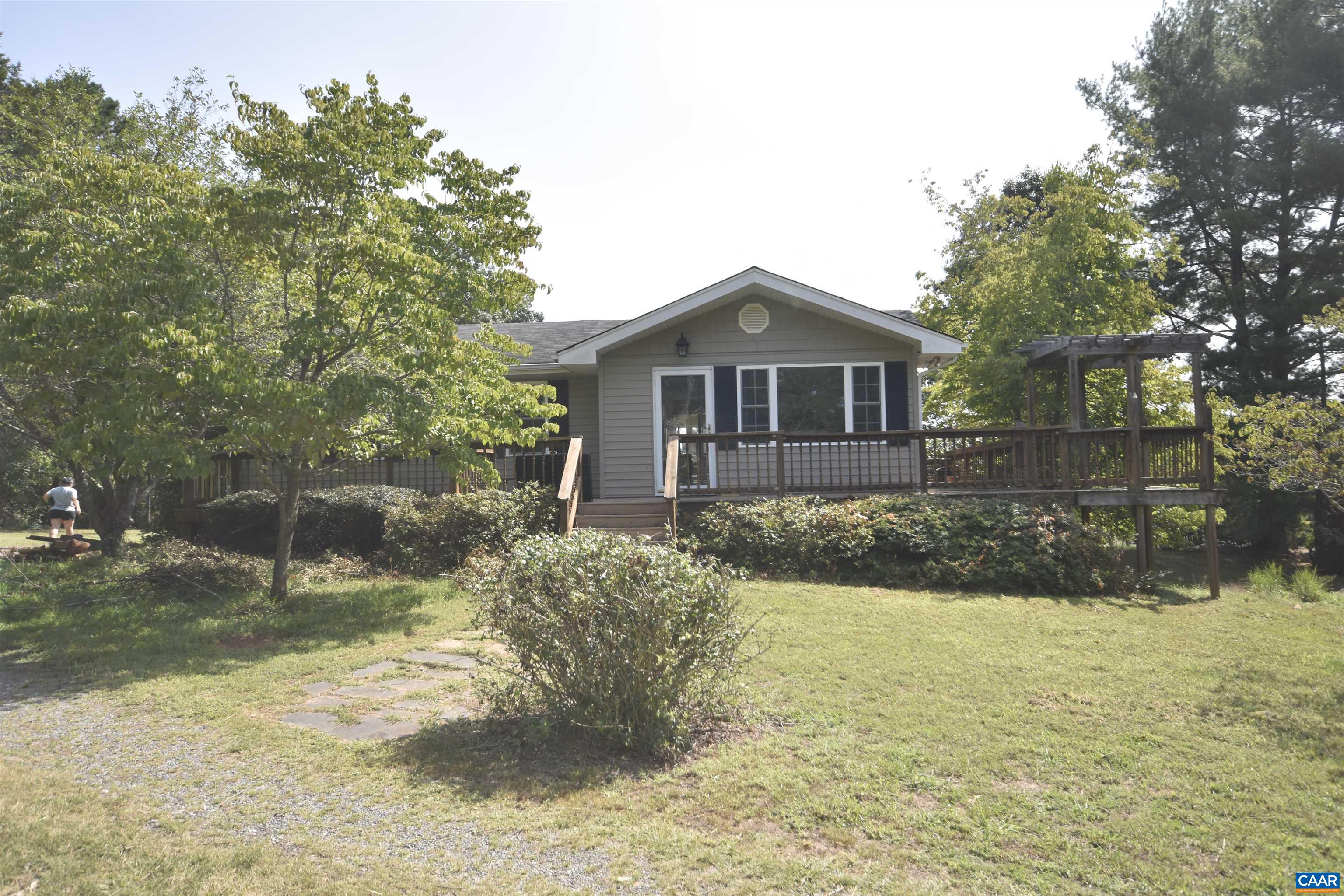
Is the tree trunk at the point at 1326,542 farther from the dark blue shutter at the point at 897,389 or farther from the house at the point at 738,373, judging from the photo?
the house at the point at 738,373

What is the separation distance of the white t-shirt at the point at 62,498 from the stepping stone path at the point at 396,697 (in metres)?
10.3

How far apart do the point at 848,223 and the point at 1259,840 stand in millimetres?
16972

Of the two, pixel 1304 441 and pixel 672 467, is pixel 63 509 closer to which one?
pixel 672 467

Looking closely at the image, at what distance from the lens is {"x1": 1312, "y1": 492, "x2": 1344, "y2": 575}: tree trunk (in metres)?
20.2

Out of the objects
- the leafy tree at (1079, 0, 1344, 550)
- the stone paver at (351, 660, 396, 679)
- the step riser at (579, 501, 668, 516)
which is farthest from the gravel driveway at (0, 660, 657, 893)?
the leafy tree at (1079, 0, 1344, 550)

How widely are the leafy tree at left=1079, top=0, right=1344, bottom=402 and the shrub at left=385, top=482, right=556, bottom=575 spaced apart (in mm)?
18339

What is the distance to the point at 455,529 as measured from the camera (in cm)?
1122

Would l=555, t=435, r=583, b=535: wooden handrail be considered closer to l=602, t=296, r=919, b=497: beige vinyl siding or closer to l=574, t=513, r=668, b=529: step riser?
l=574, t=513, r=668, b=529: step riser

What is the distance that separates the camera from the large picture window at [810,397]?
13.9 metres

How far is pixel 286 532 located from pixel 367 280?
10.1 feet

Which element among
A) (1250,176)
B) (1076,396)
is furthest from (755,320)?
(1250,176)

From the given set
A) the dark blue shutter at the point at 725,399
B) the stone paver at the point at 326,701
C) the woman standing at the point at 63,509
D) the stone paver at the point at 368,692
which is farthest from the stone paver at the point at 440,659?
the woman standing at the point at 63,509

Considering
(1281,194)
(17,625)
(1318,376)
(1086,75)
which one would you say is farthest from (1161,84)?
(17,625)

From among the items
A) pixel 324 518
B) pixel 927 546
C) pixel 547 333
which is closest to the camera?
pixel 927 546
